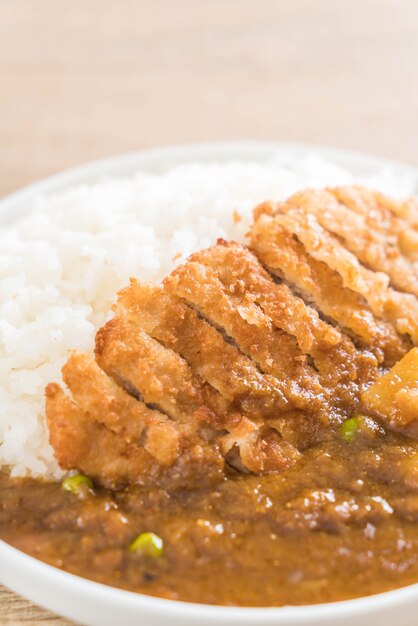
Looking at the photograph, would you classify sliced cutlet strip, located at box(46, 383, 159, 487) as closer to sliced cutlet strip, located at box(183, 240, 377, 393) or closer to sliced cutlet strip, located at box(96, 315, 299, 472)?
sliced cutlet strip, located at box(96, 315, 299, 472)

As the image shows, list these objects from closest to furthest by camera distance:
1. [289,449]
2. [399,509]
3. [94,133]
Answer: [399,509] < [289,449] < [94,133]

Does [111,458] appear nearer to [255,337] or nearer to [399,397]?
[255,337]

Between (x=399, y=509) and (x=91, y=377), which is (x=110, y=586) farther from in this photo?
(x=399, y=509)

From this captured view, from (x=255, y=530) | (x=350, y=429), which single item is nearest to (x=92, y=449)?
(x=255, y=530)

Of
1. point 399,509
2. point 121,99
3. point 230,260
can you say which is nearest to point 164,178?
point 230,260

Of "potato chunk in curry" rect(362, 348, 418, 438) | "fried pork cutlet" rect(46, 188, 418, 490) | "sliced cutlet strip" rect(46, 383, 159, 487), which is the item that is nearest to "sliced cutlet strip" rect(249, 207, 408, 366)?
"fried pork cutlet" rect(46, 188, 418, 490)

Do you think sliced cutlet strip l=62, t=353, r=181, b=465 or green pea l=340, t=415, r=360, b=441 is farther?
green pea l=340, t=415, r=360, b=441

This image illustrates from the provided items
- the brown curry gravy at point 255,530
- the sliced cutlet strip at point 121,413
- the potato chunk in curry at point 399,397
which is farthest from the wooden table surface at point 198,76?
the brown curry gravy at point 255,530
